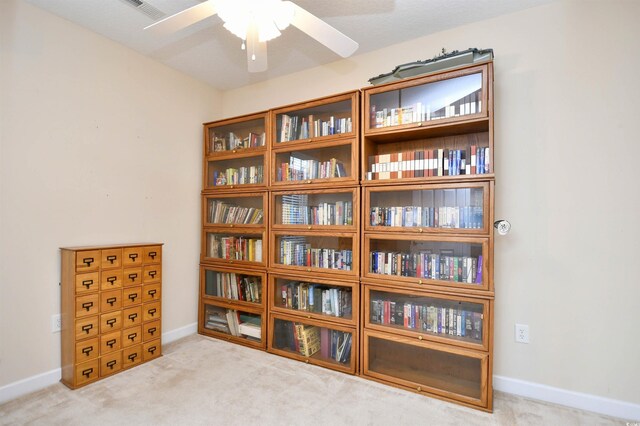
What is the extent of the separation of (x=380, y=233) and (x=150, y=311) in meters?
2.03

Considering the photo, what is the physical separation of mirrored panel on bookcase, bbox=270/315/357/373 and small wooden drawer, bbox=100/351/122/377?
1187 mm

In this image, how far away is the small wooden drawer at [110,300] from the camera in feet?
7.68

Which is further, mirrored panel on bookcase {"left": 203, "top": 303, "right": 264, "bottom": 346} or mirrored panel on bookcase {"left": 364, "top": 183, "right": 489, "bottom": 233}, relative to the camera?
mirrored panel on bookcase {"left": 203, "top": 303, "right": 264, "bottom": 346}

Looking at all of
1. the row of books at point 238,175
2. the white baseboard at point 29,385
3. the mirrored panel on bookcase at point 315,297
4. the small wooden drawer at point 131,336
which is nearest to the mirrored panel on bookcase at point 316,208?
the row of books at point 238,175

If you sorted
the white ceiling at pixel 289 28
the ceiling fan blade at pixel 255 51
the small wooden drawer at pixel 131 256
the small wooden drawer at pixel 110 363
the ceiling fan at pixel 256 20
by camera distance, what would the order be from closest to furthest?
the ceiling fan at pixel 256 20 < the ceiling fan blade at pixel 255 51 < the white ceiling at pixel 289 28 < the small wooden drawer at pixel 110 363 < the small wooden drawer at pixel 131 256

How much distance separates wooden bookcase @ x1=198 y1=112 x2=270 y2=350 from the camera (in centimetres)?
296

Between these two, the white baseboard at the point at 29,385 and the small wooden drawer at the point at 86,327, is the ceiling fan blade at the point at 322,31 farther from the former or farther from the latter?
the white baseboard at the point at 29,385

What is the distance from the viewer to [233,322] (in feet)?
10.2

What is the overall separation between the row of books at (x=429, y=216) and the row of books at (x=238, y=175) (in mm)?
1225

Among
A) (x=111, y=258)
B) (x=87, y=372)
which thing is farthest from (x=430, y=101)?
(x=87, y=372)

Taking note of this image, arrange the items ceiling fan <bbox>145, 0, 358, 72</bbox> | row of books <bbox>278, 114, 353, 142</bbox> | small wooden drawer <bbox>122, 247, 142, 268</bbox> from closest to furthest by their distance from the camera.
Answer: ceiling fan <bbox>145, 0, 358, 72</bbox>, small wooden drawer <bbox>122, 247, 142, 268</bbox>, row of books <bbox>278, 114, 353, 142</bbox>

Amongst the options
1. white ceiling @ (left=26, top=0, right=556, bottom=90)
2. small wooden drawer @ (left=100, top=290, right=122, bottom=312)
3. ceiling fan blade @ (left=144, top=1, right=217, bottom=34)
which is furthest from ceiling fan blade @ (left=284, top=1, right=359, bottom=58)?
small wooden drawer @ (left=100, top=290, right=122, bottom=312)

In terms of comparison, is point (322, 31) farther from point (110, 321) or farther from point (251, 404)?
point (110, 321)

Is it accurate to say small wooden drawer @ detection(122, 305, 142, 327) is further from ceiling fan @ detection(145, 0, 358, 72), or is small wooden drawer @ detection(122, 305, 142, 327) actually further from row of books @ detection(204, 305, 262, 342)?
ceiling fan @ detection(145, 0, 358, 72)
